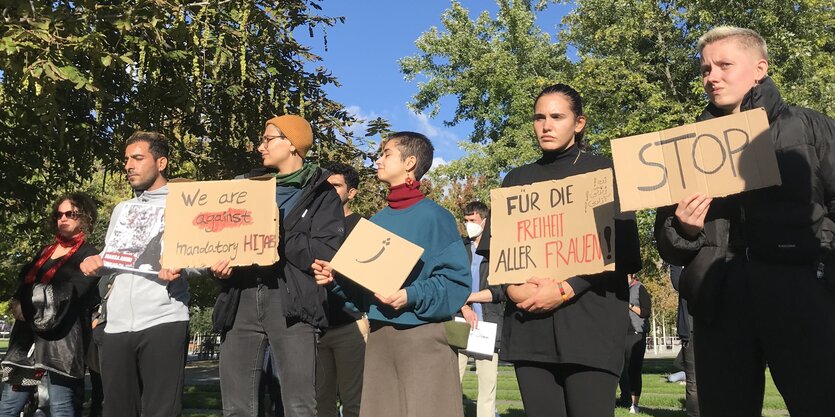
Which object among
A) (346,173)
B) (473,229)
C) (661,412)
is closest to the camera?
(346,173)

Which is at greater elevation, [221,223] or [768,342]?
[221,223]

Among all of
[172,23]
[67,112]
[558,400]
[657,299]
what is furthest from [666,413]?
[657,299]

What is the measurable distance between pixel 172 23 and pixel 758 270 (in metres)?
6.31

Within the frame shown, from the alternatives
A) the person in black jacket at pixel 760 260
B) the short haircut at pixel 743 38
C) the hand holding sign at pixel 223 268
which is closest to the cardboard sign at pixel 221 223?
the hand holding sign at pixel 223 268

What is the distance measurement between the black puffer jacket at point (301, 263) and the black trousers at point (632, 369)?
5696 millimetres

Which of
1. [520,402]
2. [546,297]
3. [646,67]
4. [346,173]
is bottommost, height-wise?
[520,402]

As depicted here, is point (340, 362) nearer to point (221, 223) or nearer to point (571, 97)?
point (221, 223)

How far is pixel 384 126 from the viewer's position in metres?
9.77

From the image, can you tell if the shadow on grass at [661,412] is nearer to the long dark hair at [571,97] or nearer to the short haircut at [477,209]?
the short haircut at [477,209]

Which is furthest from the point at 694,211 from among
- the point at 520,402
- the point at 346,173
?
the point at 520,402

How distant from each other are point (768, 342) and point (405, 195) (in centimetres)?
196

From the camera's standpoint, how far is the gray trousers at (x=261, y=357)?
402cm

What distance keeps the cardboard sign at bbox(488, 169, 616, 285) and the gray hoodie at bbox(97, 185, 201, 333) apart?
175 cm

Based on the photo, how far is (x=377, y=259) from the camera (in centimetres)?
354
